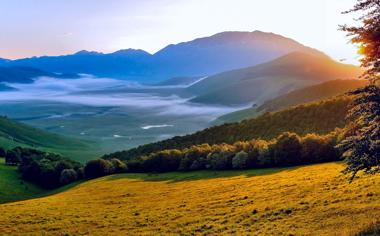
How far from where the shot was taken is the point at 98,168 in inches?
4500

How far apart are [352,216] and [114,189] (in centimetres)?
5348

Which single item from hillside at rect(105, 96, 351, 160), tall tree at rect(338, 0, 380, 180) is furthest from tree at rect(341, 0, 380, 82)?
hillside at rect(105, 96, 351, 160)

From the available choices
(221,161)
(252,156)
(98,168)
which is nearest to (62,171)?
(98,168)

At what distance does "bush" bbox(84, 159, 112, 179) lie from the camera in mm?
114000

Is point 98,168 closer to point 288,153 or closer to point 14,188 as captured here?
point 14,188

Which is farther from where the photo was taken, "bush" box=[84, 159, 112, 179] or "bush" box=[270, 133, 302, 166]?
"bush" box=[84, 159, 112, 179]

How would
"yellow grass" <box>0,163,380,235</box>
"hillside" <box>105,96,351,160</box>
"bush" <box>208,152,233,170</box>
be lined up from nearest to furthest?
1. "yellow grass" <box>0,163,380,235</box>
2. "bush" <box>208,152,233,170</box>
3. "hillside" <box>105,96,351,160</box>

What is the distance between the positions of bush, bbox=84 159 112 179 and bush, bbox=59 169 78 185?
5.29 metres

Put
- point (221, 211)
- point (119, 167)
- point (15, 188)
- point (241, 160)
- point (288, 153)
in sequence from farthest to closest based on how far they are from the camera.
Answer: point (119, 167), point (15, 188), point (241, 160), point (288, 153), point (221, 211)

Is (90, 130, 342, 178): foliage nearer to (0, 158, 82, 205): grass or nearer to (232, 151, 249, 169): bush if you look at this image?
(232, 151, 249, 169): bush

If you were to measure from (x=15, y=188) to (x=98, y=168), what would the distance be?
20962 millimetres

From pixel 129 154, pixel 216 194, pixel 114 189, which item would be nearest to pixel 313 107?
pixel 129 154

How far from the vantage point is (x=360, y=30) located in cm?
2878

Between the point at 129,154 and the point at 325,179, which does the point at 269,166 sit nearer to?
the point at 325,179
